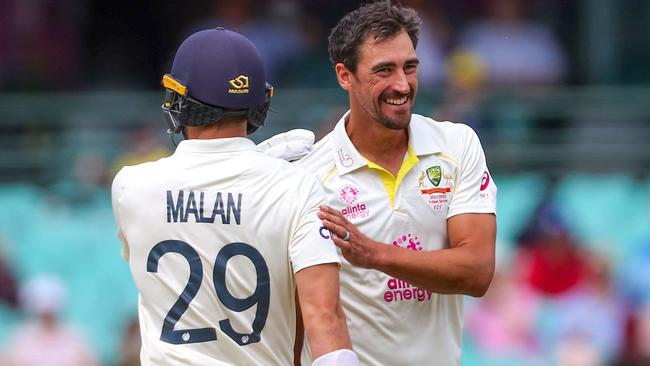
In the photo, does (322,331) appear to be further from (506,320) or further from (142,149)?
(142,149)

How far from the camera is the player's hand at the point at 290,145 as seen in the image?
5203 mm

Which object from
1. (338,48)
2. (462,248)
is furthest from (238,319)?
(338,48)

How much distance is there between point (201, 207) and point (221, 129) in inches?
11.2

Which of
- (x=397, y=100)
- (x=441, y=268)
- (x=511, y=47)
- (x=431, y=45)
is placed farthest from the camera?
(x=511, y=47)

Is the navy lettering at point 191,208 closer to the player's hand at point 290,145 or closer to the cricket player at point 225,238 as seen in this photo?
the cricket player at point 225,238

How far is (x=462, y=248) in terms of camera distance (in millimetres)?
5059

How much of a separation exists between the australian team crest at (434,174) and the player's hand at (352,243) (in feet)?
1.74

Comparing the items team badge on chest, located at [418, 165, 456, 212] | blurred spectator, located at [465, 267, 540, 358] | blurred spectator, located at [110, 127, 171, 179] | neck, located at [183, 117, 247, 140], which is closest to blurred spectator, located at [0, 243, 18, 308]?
blurred spectator, located at [110, 127, 171, 179]

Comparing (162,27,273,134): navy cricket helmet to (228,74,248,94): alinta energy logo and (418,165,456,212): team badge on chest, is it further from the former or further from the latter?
(418,165,456,212): team badge on chest

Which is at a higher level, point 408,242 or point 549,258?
point 408,242

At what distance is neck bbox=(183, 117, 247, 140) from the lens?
4.41 m

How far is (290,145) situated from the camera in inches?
207

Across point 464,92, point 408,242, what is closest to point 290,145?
point 408,242

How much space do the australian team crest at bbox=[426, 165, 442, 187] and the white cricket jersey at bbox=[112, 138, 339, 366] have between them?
3.27 feet
